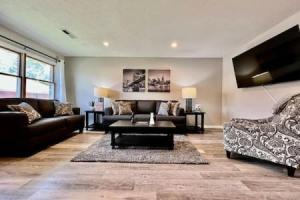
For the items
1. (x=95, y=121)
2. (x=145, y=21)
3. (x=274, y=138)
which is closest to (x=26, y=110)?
(x=95, y=121)

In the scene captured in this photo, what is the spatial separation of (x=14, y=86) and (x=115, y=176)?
137 inches

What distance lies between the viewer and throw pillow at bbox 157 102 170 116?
5508 mm

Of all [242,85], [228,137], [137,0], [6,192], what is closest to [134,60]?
[242,85]

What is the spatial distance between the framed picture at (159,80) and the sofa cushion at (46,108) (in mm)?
2756

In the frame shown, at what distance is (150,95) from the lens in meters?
6.39

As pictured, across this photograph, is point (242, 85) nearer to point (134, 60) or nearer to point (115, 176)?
point (134, 60)

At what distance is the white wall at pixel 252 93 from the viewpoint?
344 centimetres

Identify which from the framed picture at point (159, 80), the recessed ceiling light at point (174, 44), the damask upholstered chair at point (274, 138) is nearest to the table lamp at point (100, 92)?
the framed picture at point (159, 80)

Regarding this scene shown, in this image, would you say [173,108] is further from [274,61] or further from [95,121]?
[274,61]

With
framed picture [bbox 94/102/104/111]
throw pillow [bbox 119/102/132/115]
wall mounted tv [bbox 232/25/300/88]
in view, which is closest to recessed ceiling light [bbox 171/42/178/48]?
wall mounted tv [bbox 232/25/300/88]

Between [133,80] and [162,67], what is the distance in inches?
38.2

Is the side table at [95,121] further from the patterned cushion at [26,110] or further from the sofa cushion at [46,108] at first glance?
the patterned cushion at [26,110]

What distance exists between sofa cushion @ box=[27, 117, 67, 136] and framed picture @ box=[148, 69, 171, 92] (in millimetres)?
2898

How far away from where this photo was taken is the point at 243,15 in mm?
3223
